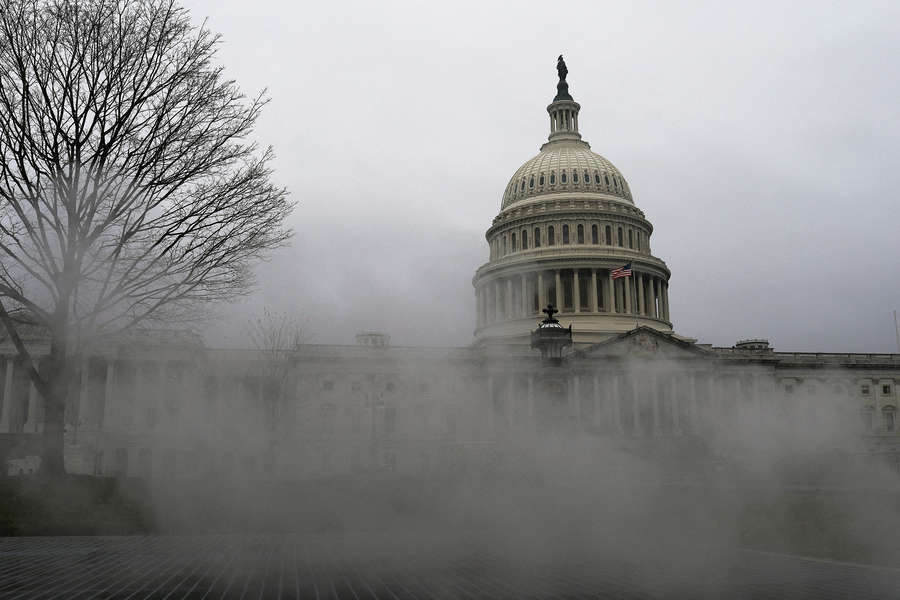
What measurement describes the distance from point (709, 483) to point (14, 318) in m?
17.4

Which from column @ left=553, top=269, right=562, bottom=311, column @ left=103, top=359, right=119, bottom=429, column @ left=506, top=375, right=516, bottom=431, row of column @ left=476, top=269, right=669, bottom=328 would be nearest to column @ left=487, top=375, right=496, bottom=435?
column @ left=506, top=375, right=516, bottom=431

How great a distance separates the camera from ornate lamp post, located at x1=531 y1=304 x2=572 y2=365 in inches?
814

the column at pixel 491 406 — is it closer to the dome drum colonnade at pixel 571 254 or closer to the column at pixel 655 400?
the column at pixel 655 400

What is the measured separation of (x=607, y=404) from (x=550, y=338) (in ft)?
7.83

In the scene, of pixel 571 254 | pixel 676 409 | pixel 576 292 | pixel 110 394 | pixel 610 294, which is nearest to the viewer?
pixel 110 394

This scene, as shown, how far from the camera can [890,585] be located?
367 inches

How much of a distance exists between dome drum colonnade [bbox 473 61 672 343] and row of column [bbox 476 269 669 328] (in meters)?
0.10

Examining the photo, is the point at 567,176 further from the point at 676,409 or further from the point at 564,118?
the point at 676,409

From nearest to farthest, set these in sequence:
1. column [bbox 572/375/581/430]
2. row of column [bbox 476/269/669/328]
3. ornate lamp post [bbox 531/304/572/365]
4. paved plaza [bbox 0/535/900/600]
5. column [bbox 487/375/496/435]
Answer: paved plaza [bbox 0/535/900/600] < column [bbox 487/375/496/435] < column [bbox 572/375/581/430] < ornate lamp post [bbox 531/304/572/365] < row of column [bbox 476/269/669/328]

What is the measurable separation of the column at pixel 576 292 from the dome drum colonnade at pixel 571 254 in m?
0.12

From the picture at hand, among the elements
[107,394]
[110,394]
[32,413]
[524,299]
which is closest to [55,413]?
[110,394]

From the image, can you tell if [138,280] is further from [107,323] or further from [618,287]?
[618,287]

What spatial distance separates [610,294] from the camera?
2938 inches

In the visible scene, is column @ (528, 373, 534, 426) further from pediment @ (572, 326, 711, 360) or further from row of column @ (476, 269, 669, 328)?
row of column @ (476, 269, 669, 328)
